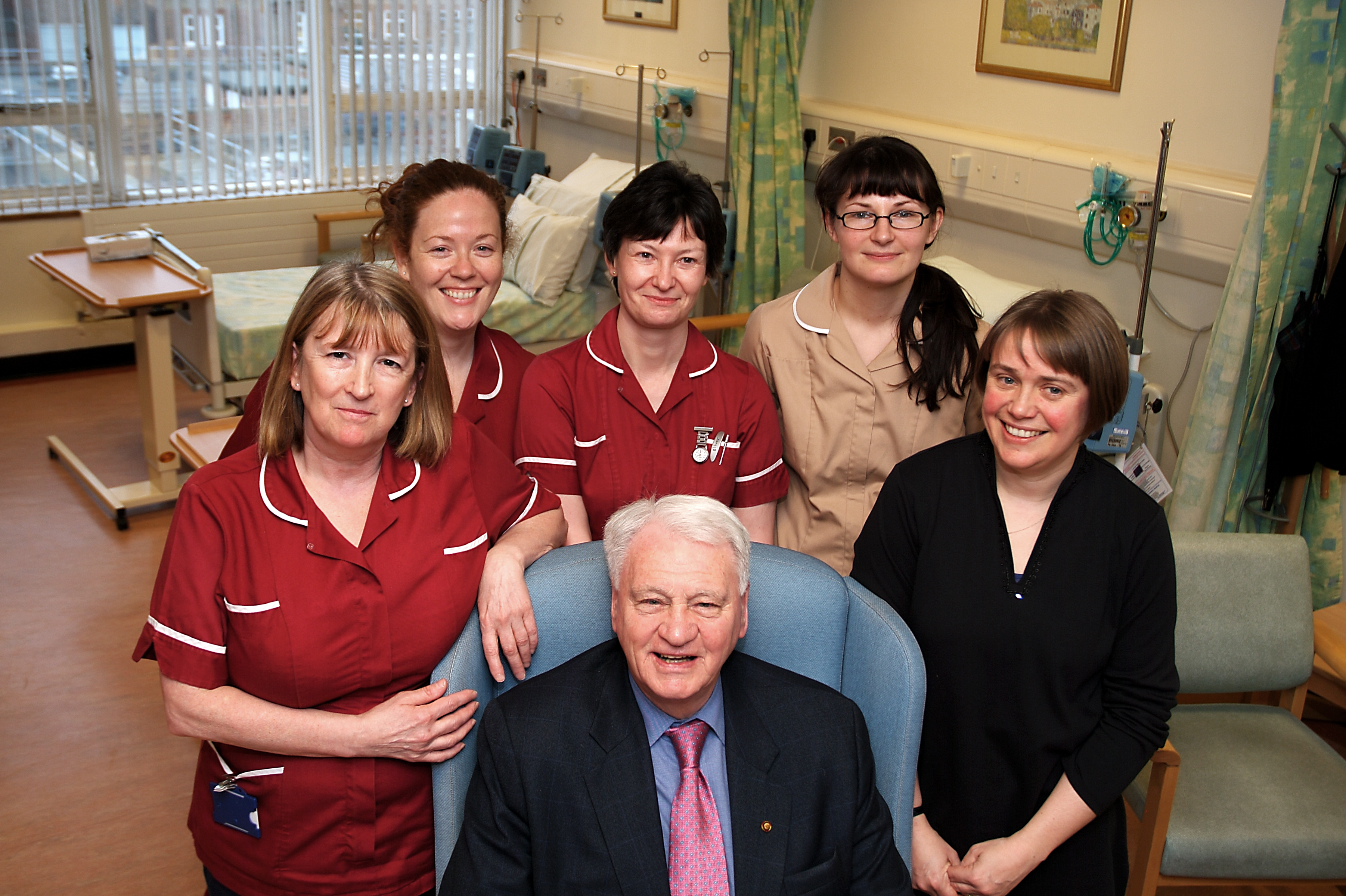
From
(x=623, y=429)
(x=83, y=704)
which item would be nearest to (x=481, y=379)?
(x=623, y=429)

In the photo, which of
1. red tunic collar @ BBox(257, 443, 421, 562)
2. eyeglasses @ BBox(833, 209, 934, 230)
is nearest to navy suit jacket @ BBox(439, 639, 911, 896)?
red tunic collar @ BBox(257, 443, 421, 562)

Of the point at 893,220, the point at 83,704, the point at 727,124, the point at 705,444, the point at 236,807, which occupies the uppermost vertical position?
the point at 727,124

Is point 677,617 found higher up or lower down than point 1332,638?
higher up

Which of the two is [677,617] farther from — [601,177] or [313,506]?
[601,177]

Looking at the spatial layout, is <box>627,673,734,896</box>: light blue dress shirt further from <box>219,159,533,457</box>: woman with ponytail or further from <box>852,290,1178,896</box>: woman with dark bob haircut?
<box>219,159,533,457</box>: woman with ponytail

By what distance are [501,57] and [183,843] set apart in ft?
17.3

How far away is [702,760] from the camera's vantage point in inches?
62.1

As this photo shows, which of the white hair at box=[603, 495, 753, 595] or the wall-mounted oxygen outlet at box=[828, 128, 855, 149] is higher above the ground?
the wall-mounted oxygen outlet at box=[828, 128, 855, 149]

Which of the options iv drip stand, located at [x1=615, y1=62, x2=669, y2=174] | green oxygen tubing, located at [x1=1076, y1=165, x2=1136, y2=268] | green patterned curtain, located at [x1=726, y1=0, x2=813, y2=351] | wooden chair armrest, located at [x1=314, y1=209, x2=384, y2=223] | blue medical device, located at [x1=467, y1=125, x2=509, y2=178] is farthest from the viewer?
blue medical device, located at [x1=467, y1=125, x2=509, y2=178]

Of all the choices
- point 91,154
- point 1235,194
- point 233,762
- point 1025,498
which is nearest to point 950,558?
point 1025,498

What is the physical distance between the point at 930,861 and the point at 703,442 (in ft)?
2.65

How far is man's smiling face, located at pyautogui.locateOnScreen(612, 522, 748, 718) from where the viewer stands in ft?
5.00

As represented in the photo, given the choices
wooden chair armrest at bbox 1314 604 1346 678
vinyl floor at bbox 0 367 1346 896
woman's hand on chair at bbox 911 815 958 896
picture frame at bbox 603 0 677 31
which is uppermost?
picture frame at bbox 603 0 677 31

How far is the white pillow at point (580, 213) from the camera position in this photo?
516 centimetres
